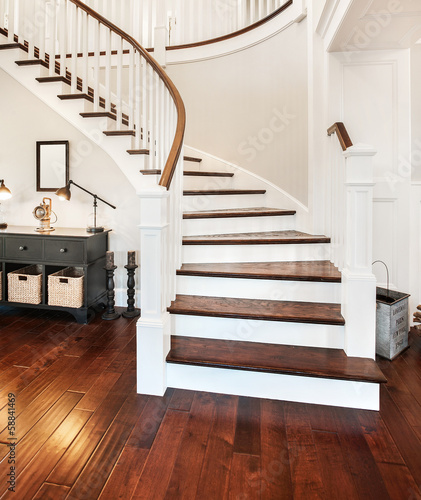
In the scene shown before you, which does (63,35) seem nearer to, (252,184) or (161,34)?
(161,34)

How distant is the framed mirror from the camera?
3334 millimetres

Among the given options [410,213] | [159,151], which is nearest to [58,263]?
[159,151]

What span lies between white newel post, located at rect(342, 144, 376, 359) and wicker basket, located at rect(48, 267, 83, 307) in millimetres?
2150

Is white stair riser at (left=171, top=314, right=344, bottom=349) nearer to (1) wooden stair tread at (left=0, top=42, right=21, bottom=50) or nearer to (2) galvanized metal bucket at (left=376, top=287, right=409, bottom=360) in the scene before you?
(2) galvanized metal bucket at (left=376, top=287, right=409, bottom=360)

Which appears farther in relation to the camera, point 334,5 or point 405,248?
point 405,248

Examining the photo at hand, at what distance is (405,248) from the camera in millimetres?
2627

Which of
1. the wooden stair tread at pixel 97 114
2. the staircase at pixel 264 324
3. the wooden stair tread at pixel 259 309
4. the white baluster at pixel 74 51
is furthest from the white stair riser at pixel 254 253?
the white baluster at pixel 74 51

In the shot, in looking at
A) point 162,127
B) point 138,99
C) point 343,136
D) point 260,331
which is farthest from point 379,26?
point 260,331

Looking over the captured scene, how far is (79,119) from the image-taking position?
3.00 metres

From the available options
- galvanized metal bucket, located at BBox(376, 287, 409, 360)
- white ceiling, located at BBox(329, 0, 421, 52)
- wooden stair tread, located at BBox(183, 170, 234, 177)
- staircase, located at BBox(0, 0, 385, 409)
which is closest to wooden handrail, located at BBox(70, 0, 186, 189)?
staircase, located at BBox(0, 0, 385, 409)

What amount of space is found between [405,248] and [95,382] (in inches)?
94.6

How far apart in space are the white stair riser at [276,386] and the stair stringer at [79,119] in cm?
163

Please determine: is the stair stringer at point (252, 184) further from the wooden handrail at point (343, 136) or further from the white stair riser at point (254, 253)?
the wooden handrail at point (343, 136)

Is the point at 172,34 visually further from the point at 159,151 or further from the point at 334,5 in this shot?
the point at 334,5
